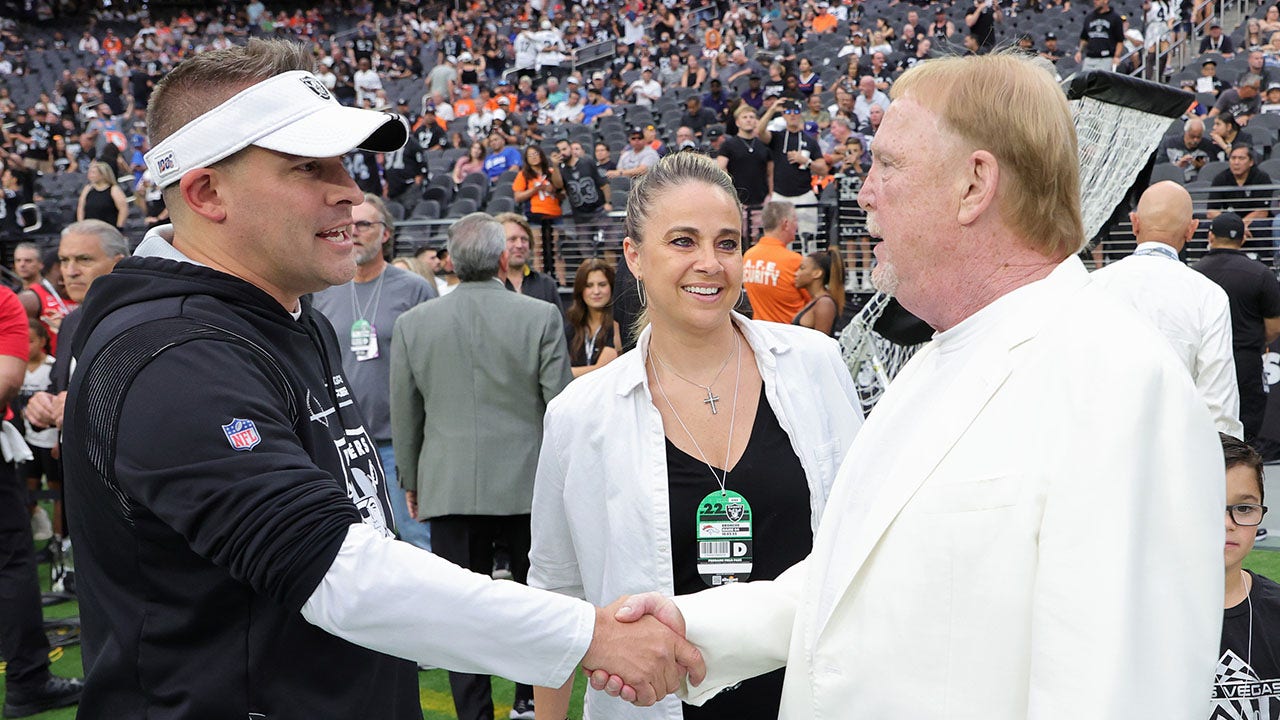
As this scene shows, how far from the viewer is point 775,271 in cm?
757

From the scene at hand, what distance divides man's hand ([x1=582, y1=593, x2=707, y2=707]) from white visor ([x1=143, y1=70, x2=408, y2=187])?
Result: 104 cm

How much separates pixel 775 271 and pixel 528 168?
21.8 ft

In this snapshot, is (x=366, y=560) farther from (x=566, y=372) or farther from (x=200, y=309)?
(x=566, y=372)

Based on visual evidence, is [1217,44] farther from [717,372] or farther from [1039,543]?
[1039,543]

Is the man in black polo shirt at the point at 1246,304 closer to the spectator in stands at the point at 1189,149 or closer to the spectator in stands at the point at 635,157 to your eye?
the spectator in stands at the point at 1189,149

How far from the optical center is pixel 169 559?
177 cm

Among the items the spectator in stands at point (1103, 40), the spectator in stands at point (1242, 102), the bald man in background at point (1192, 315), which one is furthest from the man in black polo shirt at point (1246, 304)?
the spectator in stands at point (1103, 40)

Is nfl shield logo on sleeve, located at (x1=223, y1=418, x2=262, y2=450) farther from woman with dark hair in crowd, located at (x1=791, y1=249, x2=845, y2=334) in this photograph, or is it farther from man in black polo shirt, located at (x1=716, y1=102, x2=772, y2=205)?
man in black polo shirt, located at (x1=716, y1=102, x2=772, y2=205)

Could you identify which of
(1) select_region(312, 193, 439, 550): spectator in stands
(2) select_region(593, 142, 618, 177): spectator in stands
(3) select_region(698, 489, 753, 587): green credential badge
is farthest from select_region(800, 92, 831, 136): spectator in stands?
(3) select_region(698, 489, 753, 587): green credential badge

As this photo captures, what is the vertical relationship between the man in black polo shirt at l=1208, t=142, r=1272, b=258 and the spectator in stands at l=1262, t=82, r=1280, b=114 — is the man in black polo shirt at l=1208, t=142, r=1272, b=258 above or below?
below

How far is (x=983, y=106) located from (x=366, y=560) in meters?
1.19

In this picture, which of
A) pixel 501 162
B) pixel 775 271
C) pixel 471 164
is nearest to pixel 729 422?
pixel 775 271

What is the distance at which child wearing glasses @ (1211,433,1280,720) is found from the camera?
260cm

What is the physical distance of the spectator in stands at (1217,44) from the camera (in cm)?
1633
